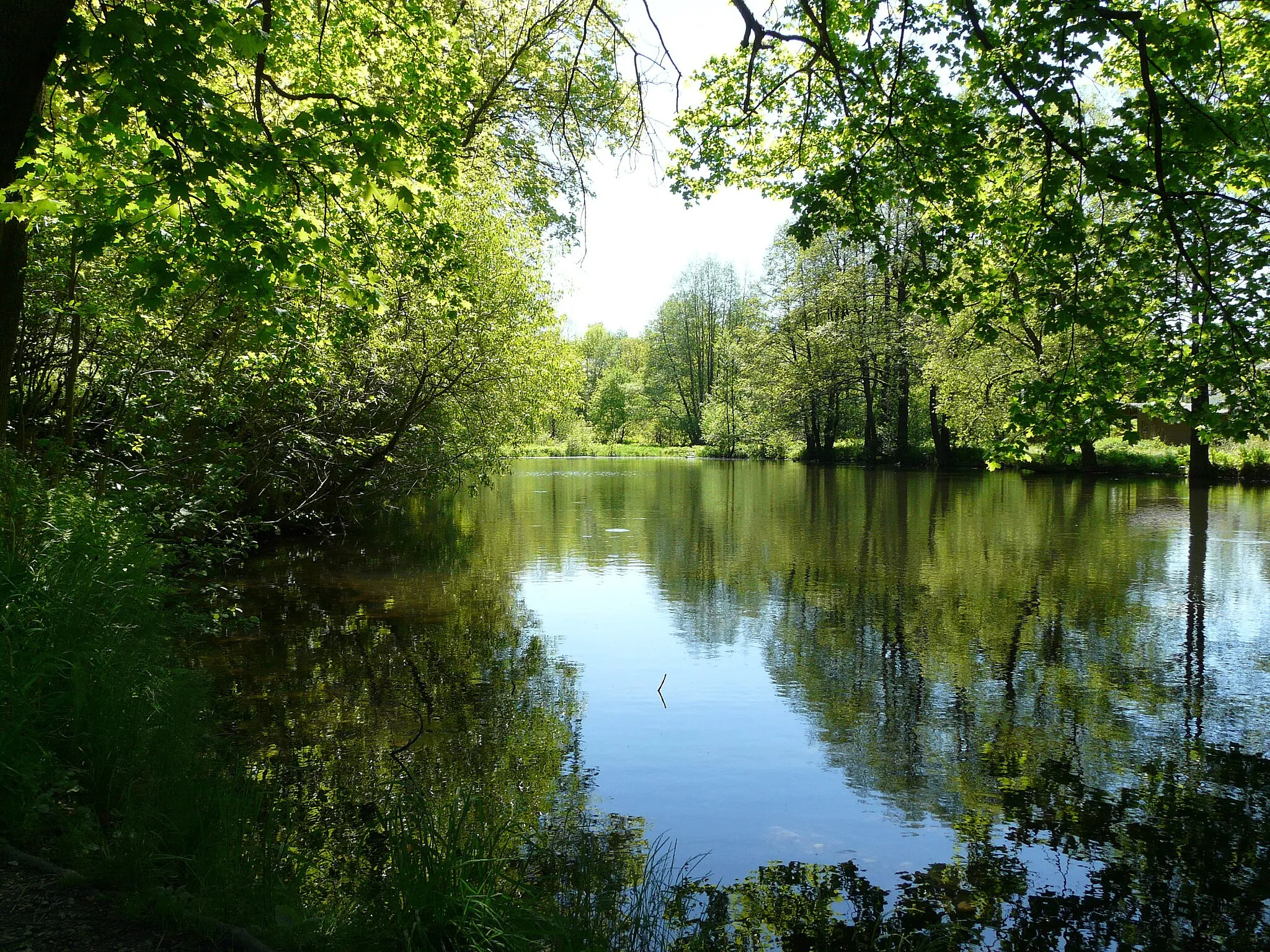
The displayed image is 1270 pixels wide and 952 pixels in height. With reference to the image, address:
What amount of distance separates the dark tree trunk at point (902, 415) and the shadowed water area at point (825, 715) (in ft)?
104

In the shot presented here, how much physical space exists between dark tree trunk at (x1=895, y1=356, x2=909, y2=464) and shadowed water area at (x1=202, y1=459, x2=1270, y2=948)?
3168cm

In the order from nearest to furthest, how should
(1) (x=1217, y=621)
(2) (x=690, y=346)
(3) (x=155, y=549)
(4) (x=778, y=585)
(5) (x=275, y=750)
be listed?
(5) (x=275, y=750), (3) (x=155, y=549), (1) (x=1217, y=621), (4) (x=778, y=585), (2) (x=690, y=346)

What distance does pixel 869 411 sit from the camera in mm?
51531

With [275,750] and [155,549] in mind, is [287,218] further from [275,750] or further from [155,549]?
[275,750]

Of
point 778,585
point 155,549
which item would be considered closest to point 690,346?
point 778,585

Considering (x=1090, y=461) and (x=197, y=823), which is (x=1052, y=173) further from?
(x=1090, y=461)

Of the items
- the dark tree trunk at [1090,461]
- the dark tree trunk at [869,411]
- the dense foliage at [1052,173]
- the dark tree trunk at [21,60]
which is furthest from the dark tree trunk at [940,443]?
the dark tree trunk at [21,60]

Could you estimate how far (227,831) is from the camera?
4090 millimetres

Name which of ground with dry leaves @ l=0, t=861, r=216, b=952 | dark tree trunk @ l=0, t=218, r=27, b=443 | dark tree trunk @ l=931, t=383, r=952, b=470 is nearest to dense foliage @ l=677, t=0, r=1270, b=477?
dark tree trunk @ l=0, t=218, r=27, b=443

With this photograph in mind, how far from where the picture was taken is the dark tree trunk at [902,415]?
4912 cm

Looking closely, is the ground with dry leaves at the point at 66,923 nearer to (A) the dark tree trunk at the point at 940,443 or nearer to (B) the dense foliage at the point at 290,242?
(B) the dense foliage at the point at 290,242

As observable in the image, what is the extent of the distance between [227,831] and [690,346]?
8289 centimetres

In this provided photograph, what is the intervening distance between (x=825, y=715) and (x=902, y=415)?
1748 inches

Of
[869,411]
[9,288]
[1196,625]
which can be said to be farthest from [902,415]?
[9,288]
